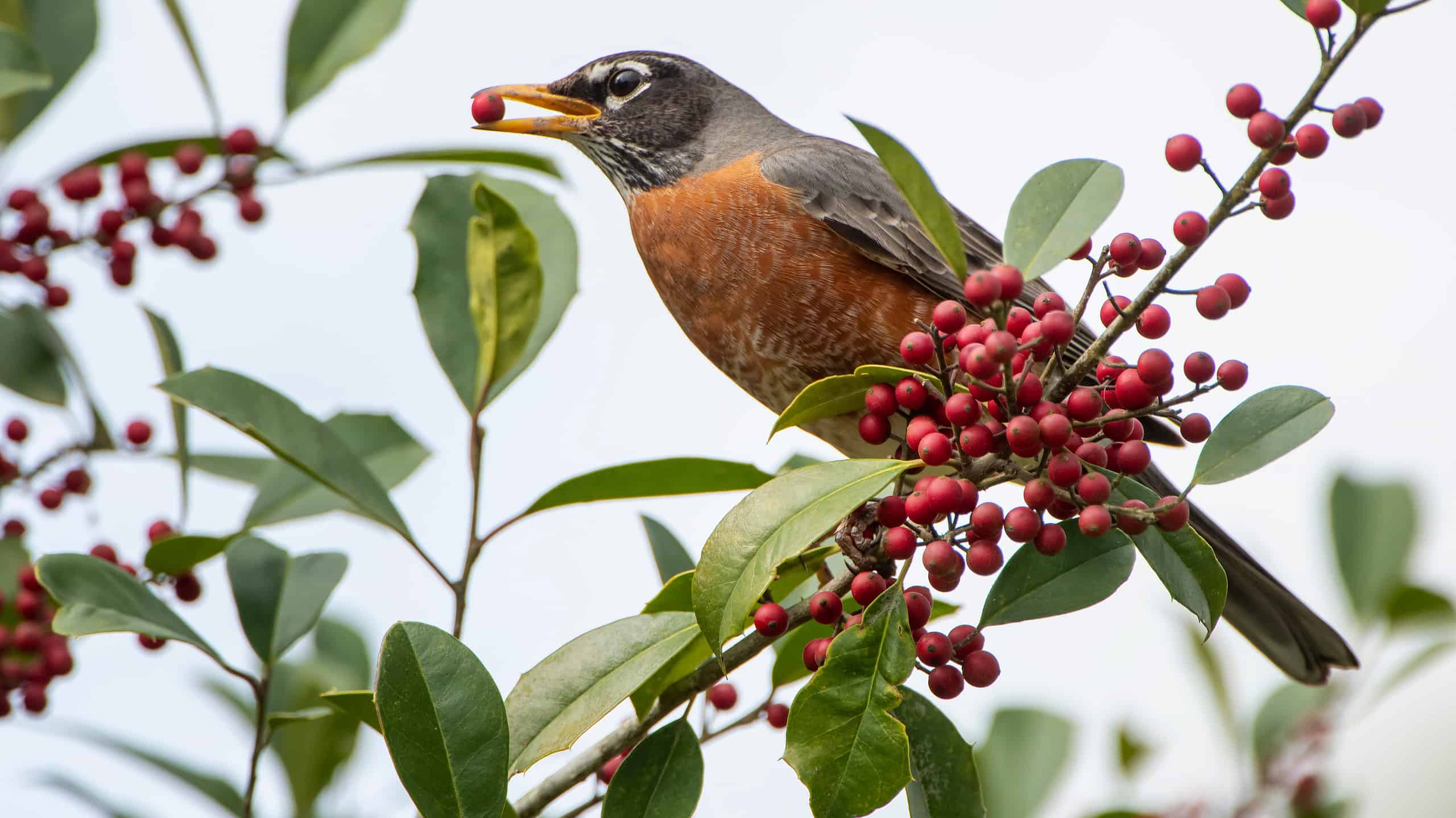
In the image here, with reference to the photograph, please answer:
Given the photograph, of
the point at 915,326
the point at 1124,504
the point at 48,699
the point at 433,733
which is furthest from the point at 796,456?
the point at 48,699

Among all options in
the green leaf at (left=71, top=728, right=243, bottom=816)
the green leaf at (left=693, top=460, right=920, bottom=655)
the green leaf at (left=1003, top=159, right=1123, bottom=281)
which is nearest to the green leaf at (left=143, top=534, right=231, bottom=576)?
the green leaf at (left=71, top=728, right=243, bottom=816)

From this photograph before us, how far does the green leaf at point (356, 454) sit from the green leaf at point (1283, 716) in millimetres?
2058

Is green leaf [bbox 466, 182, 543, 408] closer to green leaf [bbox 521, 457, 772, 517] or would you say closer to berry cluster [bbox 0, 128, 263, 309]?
green leaf [bbox 521, 457, 772, 517]

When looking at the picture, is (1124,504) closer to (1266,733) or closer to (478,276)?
(478,276)

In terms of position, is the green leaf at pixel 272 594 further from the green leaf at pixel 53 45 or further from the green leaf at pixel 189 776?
the green leaf at pixel 53 45

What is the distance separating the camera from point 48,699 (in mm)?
2598

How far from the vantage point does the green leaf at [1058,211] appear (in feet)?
5.25

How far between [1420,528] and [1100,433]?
186 cm

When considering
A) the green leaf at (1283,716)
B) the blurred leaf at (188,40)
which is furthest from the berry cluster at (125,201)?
the green leaf at (1283,716)

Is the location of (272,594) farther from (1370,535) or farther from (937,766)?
(1370,535)

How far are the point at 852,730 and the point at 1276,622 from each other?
5.55ft

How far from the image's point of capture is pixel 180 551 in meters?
2.09

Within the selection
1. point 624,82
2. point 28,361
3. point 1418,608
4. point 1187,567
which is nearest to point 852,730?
point 1187,567

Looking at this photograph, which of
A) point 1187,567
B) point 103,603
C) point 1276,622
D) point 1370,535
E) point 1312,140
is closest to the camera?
point 1312,140
